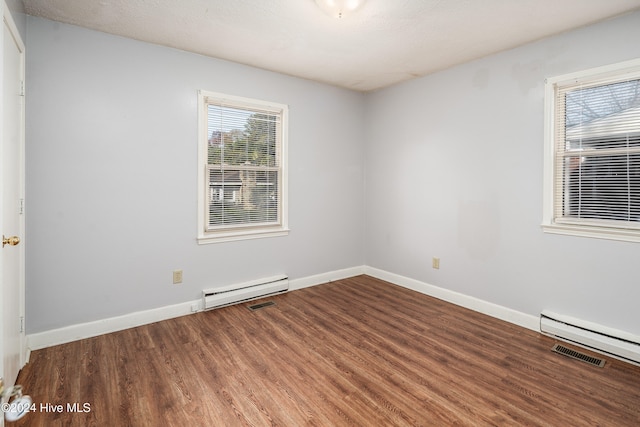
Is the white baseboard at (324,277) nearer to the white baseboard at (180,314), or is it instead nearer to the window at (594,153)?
the white baseboard at (180,314)

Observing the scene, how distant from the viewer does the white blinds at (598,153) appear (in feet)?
8.44

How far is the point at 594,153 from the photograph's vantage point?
8.98 ft

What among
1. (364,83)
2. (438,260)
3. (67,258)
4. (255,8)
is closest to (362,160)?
(364,83)

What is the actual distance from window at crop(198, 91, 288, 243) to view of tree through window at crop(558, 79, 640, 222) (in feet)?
9.28

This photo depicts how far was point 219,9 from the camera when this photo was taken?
8.26 feet

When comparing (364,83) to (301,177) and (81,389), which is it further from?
(81,389)

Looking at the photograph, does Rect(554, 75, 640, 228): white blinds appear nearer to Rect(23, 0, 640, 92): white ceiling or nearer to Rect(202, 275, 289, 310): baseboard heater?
Rect(23, 0, 640, 92): white ceiling

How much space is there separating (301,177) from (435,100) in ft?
5.94

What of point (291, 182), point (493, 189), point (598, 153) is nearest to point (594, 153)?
point (598, 153)

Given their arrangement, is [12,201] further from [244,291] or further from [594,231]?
[594,231]

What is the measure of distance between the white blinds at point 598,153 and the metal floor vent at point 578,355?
1.04 m

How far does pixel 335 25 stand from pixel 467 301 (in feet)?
9.86

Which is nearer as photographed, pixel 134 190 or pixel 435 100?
pixel 134 190

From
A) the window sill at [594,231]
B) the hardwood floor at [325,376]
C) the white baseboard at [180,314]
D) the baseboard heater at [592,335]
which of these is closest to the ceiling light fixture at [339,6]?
the window sill at [594,231]
